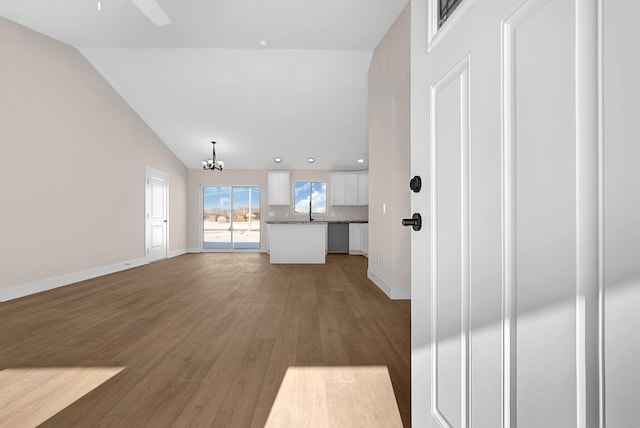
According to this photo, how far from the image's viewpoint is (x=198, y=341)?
2.59 metres

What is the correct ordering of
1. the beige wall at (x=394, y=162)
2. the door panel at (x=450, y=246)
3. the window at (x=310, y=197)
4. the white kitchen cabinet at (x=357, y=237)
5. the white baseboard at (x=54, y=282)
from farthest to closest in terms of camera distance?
the window at (x=310, y=197)
the white kitchen cabinet at (x=357, y=237)
the white baseboard at (x=54, y=282)
the beige wall at (x=394, y=162)
the door panel at (x=450, y=246)

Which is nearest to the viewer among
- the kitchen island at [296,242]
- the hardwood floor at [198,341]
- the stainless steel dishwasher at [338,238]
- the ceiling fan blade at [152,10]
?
the hardwood floor at [198,341]

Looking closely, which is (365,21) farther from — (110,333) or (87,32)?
(110,333)

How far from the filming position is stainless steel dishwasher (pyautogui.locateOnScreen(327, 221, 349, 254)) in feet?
31.8

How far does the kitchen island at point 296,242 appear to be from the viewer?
7309 mm

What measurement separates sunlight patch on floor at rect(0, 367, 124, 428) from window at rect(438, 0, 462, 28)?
2389mm

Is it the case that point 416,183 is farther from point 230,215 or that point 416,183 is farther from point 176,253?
point 230,215

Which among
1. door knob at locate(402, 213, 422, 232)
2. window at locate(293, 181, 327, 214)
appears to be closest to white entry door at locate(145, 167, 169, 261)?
window at locate(293, 181, 327, 214)

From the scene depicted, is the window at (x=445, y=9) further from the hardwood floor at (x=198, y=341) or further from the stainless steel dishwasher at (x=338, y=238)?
the stainless steel dishwasher at (x=338, y=238)

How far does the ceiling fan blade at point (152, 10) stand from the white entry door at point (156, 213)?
14.5 ft

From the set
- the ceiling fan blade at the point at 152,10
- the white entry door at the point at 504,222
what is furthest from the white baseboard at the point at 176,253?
the white entry door at the point at 504,222

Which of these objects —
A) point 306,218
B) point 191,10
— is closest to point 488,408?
point 191,10

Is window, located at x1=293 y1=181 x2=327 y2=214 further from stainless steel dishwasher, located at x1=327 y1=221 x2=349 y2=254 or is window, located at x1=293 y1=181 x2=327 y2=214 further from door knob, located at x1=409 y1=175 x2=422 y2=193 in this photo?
door knob, located at x1=409 y1=175 x2=422 y2=193

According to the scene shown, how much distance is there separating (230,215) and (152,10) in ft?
23.0
